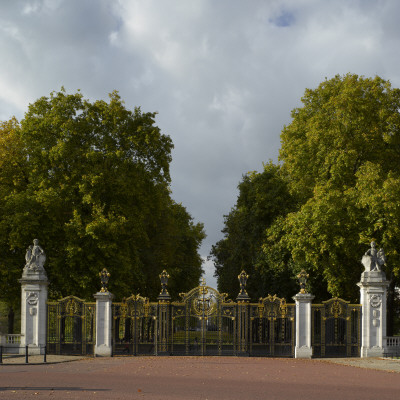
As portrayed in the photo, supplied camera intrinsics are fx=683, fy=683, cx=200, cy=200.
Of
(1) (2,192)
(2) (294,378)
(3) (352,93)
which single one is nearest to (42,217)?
(1) (2,192)

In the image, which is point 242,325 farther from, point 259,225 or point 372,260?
point 259,225

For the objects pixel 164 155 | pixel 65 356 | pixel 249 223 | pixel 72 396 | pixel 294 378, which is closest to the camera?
pixel 72 396

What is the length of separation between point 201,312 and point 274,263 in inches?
453

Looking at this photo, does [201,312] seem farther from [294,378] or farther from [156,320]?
[294,378]

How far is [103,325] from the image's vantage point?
2880 centimetres

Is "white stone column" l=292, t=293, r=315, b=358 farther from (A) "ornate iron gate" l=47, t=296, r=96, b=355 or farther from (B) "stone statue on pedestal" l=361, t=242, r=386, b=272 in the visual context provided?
(A) "ornate iron gate" l=47, t=296, r=96, b=355

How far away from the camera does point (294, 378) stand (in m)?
19.3

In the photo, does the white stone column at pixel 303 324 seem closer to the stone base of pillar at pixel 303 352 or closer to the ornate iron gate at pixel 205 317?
the stone base of pillar at pixel 303 352

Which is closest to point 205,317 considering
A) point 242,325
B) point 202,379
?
point 242,325

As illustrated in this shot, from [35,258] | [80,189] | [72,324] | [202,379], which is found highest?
[80,189]

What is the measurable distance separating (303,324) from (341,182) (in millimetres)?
10291

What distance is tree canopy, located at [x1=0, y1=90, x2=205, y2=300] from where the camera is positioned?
114ft

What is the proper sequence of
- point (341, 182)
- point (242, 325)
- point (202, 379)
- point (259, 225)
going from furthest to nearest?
1. point (259, 225)
2. point (341, 182)
3. point (242, 325)
4. point (202, 379)

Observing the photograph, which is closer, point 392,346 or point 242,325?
point 392,346
